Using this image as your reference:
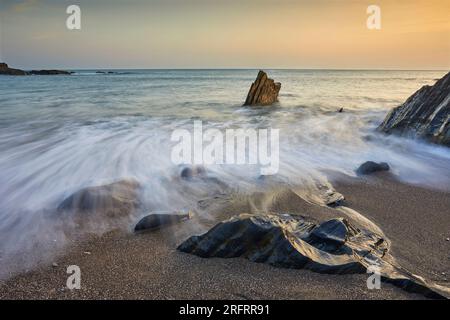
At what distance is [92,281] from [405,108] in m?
9.14

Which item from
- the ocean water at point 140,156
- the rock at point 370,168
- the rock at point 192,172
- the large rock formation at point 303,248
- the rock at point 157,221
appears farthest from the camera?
the rock at point 370,168

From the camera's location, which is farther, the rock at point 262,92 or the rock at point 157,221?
the rock at point 262,92

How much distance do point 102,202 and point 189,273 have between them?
2103 millimetres

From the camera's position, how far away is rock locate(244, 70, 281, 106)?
17766mm

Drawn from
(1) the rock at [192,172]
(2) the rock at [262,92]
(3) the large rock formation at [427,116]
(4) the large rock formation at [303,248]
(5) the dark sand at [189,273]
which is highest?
(2) the rock at [262,92]

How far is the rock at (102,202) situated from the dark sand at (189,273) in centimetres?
60

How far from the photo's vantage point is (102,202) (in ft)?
15.1

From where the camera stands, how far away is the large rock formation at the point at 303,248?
3.04 m

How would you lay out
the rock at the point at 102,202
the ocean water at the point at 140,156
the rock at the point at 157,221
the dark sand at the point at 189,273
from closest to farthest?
the dark sand at the point at 189,273 → the rock at the point at 157,221 → the rock at the point at 102,202 → the ocean water at the point at 140,156

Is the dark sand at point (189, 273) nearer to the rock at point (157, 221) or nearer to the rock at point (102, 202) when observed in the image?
the rock at point (157, 221)

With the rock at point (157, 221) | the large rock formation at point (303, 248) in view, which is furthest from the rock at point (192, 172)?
the large rock formation at point (303, 248)
